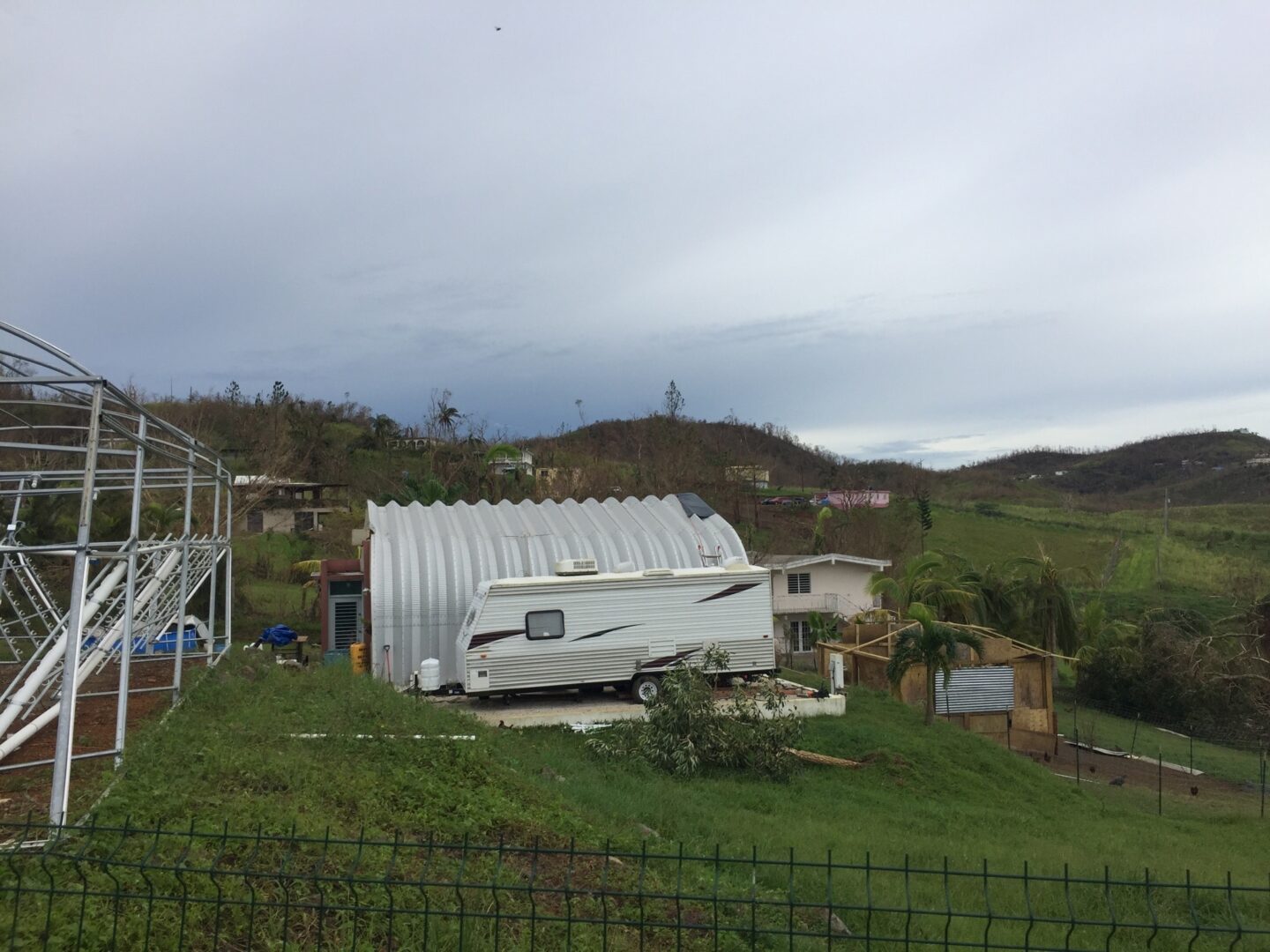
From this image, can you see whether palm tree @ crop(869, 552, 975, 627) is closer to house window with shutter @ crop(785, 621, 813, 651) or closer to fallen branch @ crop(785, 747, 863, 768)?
house window with shutter @ crop(785, 621, 813, 651)

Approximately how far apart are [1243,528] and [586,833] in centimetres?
8145

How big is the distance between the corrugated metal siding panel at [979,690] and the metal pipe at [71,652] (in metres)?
20.9

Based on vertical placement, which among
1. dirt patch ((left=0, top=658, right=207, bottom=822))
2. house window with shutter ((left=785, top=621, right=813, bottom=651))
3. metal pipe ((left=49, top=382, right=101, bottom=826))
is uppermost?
metal pipe ((left=49, top=382, right=101, bottom=826))

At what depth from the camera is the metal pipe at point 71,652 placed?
6988mm

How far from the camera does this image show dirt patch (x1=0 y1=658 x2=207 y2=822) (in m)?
8.04

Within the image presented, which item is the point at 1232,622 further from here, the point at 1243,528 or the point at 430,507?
the point at 1243,528

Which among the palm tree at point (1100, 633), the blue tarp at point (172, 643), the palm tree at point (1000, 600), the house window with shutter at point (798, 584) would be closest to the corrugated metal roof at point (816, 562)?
the house window with shutter at point (798, 584)

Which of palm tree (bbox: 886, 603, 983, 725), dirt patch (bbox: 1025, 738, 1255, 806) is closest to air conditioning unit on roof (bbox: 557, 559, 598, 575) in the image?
palm tree (bbox: 886, 603, 983, 725)

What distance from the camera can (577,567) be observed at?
18938 mm

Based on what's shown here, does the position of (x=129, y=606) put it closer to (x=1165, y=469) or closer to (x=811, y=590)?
(x=811, y=590)

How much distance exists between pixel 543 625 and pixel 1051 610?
21806 mm

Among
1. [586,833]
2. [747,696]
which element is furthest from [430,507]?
[586,833]

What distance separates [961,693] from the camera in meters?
24.2

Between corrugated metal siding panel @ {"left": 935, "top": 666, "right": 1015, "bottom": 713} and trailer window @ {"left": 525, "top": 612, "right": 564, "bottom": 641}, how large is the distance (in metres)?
11.2
